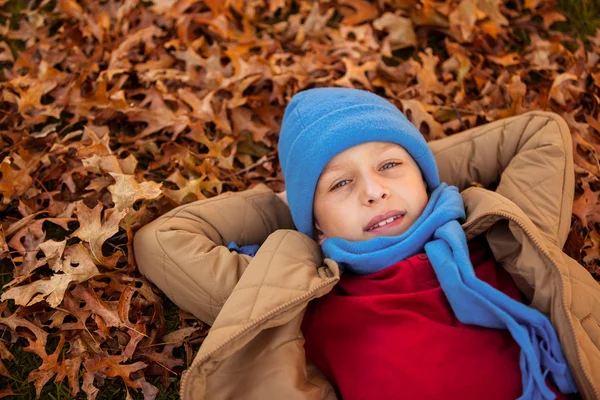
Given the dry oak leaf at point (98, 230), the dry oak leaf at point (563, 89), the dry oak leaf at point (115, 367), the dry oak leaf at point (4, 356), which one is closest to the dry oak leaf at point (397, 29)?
the dry oak leaf at point (563, 89)

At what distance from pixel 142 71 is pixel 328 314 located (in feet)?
8.13

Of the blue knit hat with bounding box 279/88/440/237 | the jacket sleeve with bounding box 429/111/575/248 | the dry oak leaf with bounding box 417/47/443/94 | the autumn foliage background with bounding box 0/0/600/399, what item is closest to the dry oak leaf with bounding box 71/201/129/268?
the autumn foliage background with bounding box 0/0/600/399

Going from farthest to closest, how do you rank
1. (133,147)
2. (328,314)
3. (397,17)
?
(397,17) < (133,147) < (328,314)

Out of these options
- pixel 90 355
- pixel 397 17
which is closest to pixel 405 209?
pixel 90 355

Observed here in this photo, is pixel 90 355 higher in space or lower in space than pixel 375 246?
lower

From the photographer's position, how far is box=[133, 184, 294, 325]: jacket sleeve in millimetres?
2885

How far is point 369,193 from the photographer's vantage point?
2734 millimetres

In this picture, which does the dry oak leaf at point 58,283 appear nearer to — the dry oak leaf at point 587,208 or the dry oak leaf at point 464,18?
the dry oak leaf at point 587,208

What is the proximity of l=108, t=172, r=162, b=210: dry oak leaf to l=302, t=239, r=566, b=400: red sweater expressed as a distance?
43.1 inches

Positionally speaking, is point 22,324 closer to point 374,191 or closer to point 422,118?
point 374,191

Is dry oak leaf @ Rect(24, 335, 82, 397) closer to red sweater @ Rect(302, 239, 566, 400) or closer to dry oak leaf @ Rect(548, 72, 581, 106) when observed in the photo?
red sweater @ Rect(302, 239, 566, 400)

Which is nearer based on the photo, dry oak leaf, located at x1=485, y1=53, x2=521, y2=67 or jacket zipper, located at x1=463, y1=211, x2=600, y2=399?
jacket zipper, located at x1=463, y1=211, x2=600, y2=399

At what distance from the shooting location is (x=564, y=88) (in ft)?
13.0

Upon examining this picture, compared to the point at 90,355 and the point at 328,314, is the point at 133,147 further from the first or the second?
the point at 328,314
